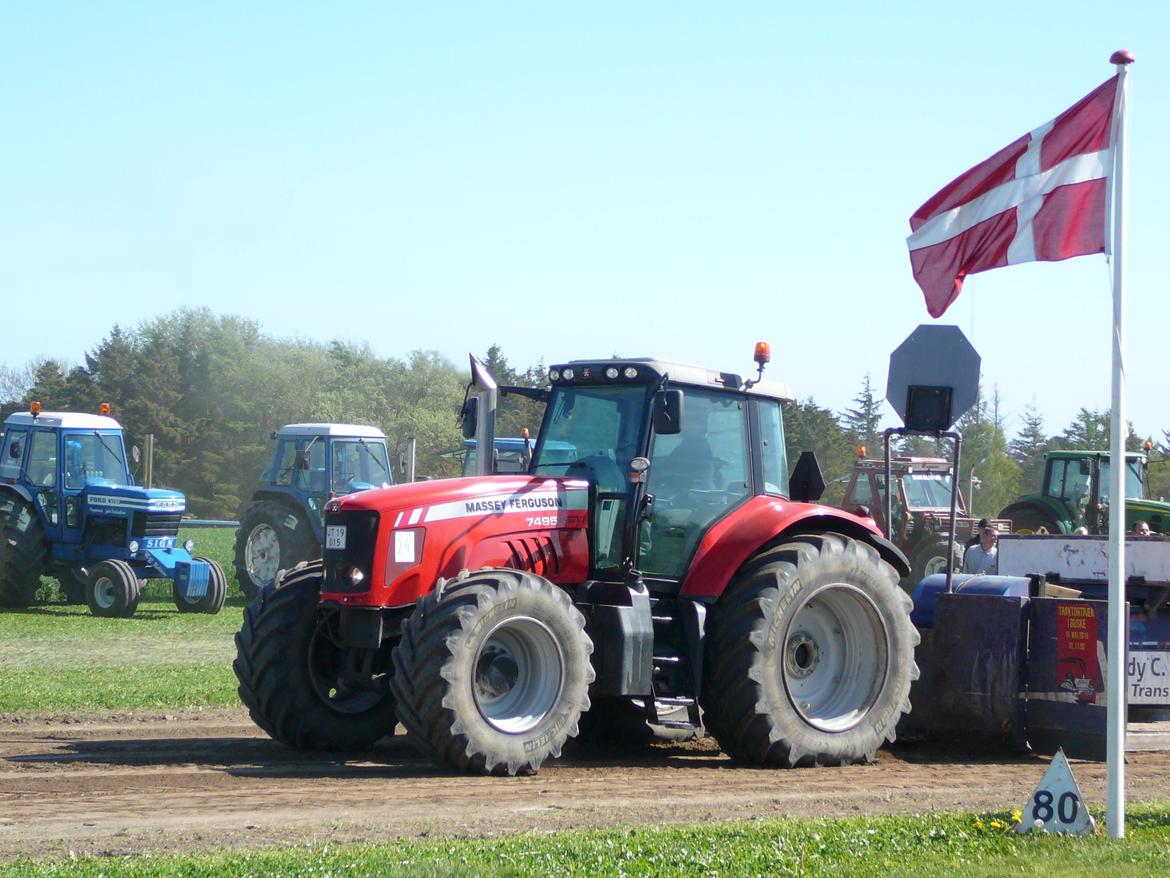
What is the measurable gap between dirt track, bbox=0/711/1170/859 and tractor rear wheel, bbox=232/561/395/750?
8.3 inches

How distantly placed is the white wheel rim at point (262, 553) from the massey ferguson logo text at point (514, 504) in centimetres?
1354

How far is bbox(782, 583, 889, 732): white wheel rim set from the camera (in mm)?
9516

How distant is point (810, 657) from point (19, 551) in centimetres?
1478

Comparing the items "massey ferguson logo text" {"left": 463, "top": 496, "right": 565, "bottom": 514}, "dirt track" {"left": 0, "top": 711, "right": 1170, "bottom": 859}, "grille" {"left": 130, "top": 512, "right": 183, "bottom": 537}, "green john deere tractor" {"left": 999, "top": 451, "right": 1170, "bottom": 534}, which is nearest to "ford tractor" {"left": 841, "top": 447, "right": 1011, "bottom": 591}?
"green john deere tractor" {"left": 999, "top": 451, "right": 1170, "bottom": 534}

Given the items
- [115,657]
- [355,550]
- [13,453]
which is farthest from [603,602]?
[13,453]

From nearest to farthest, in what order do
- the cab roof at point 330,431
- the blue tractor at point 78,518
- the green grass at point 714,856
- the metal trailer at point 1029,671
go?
the green grass at point 714,856, the metal trailer at point 1029,671, the blue tractor at point 78,518, the cab roof at point 330,431

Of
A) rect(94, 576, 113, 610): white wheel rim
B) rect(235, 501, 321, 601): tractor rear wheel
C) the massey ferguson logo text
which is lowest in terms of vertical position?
rect(94, 576, 113, 610): white wheel rim

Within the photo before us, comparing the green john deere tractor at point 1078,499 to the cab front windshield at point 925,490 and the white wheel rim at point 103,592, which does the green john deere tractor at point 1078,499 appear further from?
the white wheel rim at point 103,592

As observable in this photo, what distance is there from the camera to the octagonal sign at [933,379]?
9.75 m

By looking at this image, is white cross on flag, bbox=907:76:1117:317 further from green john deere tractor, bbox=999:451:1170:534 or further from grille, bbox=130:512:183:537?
grille, bbox=130:512:183:537

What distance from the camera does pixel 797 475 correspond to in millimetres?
10453

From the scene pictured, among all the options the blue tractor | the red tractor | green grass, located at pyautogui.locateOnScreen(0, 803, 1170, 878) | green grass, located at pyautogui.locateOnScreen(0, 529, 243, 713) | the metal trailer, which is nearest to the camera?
green grass, located at pyautogui.locateOnScreen(0, 803, 1170, 878)

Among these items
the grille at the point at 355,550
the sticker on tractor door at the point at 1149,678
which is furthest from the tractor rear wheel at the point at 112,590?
the sticker on tractor door at the point at 1149,678

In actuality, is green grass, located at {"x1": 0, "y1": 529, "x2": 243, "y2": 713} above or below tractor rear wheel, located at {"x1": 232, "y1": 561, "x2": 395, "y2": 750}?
below
